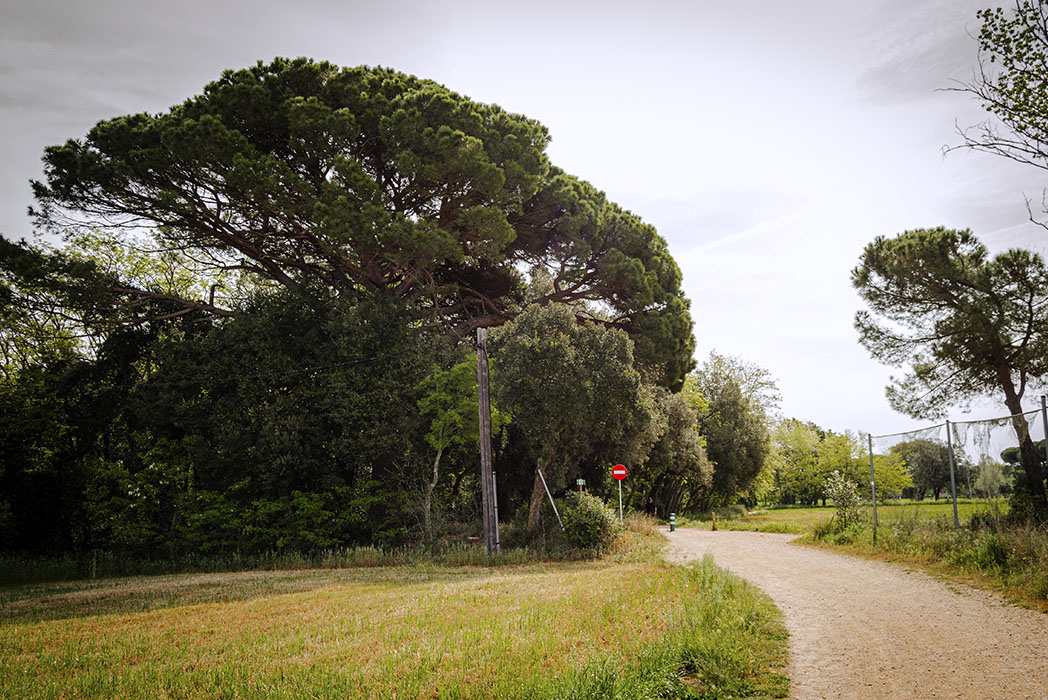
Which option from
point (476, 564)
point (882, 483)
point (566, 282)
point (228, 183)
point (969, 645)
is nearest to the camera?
point (969, 645)

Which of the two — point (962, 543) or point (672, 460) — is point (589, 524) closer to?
point (962, 543)

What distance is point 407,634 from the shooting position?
7602 millimetres

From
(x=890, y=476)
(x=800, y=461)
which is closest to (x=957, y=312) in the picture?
(x=890, y=476)

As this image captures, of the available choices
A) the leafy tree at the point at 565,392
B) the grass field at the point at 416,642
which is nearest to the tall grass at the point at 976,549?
the grass field at the point at 416,642

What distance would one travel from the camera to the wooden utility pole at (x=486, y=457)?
58.8 ft

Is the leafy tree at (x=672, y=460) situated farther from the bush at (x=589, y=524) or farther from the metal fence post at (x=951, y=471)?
the metal fence post at (x=951, y=471)

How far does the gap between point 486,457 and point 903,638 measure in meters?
12.2

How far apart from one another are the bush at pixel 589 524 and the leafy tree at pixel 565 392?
6.93 ft

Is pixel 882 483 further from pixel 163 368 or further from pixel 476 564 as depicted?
pixel 163 368

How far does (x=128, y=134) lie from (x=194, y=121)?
4.17 metres

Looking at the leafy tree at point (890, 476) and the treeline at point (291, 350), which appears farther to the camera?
the treeline at point (291, 350)

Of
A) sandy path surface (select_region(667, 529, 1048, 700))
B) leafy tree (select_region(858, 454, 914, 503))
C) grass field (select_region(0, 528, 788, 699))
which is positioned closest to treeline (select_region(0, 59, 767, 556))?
leafy tree (select_region(858, 454, 914, 503))

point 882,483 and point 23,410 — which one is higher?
point 23,410

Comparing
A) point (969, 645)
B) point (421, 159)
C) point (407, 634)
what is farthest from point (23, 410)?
point (969, 645)
